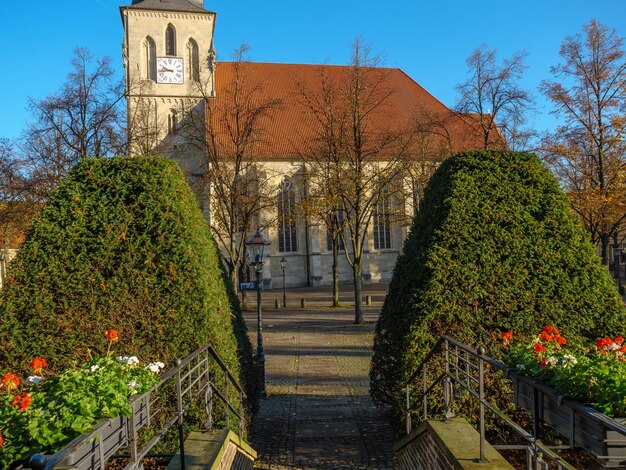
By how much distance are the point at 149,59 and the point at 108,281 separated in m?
36.7

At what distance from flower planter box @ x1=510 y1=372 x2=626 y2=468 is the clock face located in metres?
38.8

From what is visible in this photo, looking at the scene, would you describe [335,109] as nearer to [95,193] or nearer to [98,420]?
[95,193]

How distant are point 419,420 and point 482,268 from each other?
1874 millimetres

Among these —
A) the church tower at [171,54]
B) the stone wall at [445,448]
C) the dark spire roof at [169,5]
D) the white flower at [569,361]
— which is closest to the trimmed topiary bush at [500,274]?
the stone wall at [445,448]

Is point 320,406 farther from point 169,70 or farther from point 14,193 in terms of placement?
point 169,70

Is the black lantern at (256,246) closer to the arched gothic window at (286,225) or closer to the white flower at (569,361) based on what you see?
the white flower at (569,361)

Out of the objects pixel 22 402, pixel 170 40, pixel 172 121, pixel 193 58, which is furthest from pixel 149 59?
pixel 22 402

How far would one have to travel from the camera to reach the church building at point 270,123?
29766mm

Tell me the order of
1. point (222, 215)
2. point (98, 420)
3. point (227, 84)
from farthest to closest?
point (227, 84), point (222, 215), point (98, 420)

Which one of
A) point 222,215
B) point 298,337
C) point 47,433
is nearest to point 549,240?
point 47,433

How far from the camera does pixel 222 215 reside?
→ 29.1 metres

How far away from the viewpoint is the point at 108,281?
20.1ft

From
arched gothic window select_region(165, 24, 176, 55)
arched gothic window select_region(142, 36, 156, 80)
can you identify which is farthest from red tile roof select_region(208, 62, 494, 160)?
arched gothic window select_region(142, 36, 156, 80)

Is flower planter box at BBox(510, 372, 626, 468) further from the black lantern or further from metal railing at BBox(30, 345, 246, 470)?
the black lantern
